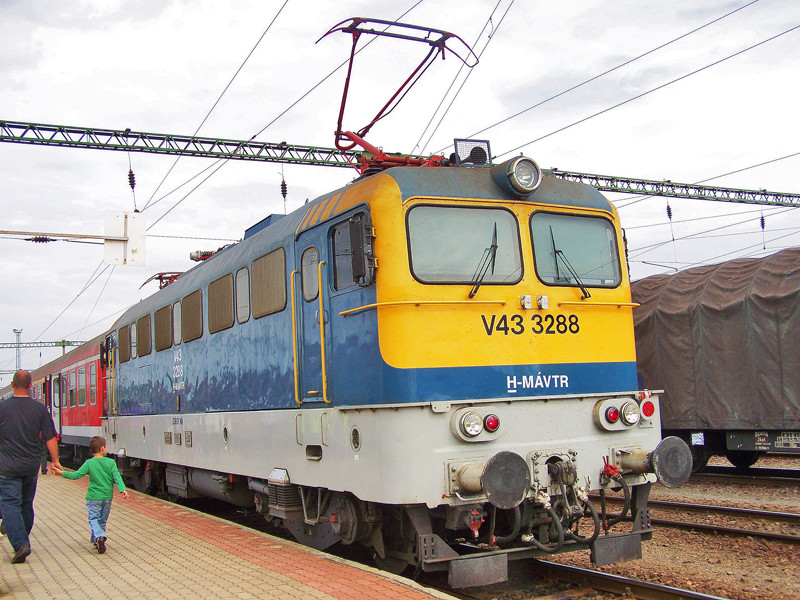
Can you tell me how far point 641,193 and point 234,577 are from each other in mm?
35520

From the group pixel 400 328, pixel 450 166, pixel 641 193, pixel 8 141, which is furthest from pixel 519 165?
pixel 641 193

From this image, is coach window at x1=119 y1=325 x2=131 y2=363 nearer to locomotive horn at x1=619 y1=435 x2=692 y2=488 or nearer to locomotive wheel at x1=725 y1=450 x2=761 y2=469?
locomotive horn at x1=619 y1=435 x2=692 y2=488

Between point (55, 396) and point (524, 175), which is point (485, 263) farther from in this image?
point (55, 396)

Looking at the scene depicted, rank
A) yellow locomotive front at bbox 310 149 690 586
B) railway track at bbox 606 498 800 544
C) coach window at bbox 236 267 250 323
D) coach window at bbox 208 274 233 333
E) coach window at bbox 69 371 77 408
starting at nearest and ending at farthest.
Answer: yellow locomotive front at bbox 310 149 690 586 < railway track at bbox 606 498 800 544 < coach window at bbox 236 267 250 323 < coach window at bbox 208 274 233 333 < coach window at bbox 69 371 77 408

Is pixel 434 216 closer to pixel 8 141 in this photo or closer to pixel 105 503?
pixel 105 503

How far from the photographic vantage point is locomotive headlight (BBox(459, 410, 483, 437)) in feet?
20.3

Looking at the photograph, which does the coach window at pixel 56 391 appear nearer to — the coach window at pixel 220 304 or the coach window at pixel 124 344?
the coach window at pixel 124 344

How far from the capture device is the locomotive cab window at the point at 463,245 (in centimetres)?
654

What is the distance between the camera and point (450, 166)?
7152mm

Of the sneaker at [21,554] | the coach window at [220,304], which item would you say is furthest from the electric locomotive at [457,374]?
the sneaker at [21,554]

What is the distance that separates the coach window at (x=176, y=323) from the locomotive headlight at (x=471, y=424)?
6889 millimetres

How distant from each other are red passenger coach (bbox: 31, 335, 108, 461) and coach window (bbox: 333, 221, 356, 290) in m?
12.0

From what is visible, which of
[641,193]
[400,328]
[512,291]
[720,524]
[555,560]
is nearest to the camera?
[400,328]

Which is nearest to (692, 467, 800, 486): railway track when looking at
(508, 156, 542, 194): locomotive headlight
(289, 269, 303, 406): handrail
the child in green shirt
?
(508, 156, 542, 194): locomotive headlight
